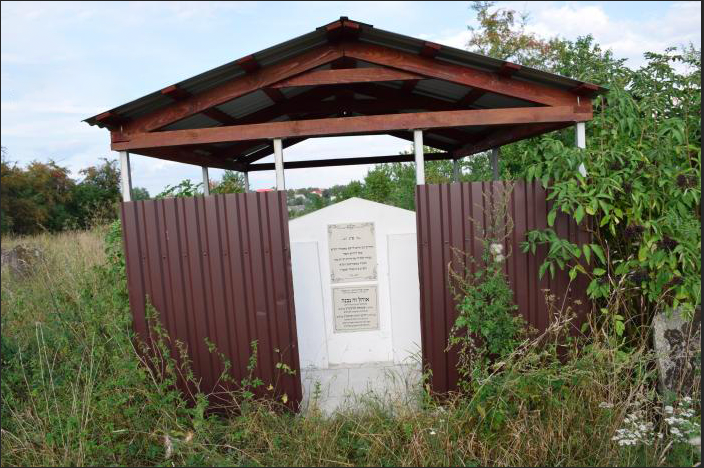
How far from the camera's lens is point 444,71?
4777mm

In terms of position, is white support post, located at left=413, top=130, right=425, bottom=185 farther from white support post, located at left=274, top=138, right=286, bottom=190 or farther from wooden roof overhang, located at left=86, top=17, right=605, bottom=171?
white support post, located at left=274, top=138, right=286, bottom=190

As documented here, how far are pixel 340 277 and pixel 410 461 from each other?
2345 mm

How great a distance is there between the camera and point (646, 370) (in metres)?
4.67

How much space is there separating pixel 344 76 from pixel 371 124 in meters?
0.54

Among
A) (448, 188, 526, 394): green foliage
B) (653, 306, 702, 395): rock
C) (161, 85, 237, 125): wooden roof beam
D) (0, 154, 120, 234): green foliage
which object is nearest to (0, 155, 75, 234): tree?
(0, 154, 120, 234): green foliage

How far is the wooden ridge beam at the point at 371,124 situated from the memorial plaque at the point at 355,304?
6.08ft

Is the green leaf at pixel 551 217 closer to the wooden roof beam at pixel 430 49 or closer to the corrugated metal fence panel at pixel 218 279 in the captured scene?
the wooden roof beam at pixel 430 49

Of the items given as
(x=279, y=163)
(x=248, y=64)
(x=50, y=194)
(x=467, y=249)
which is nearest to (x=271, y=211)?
(x=279, y=163)

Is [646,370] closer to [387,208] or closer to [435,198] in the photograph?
[435,198]

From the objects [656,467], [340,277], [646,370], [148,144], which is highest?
[148,144]

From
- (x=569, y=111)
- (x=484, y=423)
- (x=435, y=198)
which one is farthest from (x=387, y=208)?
(x=484, y=423)

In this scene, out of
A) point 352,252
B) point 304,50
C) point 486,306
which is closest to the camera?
point 486,306

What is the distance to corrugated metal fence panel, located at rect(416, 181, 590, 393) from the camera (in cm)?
481

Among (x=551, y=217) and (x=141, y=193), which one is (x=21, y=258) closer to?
(x=551, y=217)
